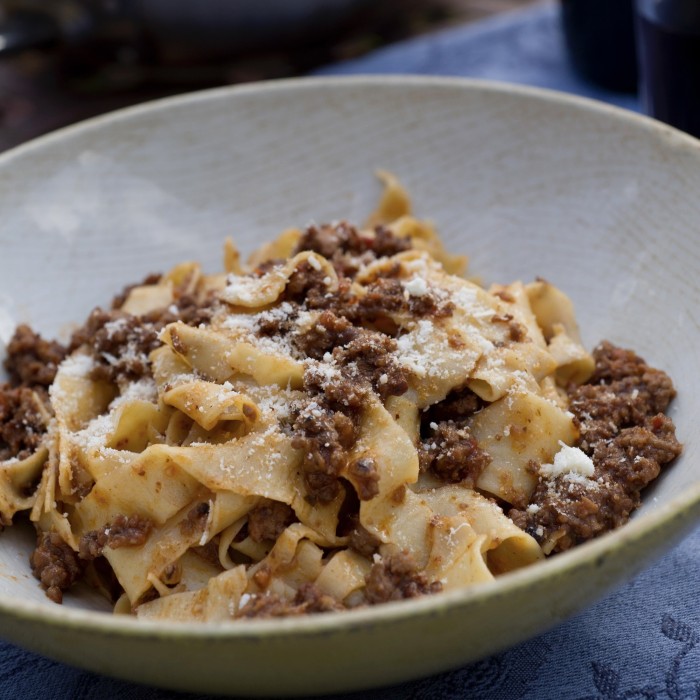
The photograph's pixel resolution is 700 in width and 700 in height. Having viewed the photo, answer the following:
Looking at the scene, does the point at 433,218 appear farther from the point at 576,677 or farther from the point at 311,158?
the point at 576,677

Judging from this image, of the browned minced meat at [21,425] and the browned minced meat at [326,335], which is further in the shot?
the browned minced meat at [21,425]

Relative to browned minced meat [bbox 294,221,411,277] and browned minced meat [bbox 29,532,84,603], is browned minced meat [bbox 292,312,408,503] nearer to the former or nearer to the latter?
browned minced meat [bbox 294,221,411,277]

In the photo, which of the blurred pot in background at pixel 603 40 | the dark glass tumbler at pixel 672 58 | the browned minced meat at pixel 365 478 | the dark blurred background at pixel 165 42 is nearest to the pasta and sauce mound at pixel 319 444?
the browned minced meat at pixel 365 478

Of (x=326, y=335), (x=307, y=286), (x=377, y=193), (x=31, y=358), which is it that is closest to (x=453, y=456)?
(x=326, y=335)

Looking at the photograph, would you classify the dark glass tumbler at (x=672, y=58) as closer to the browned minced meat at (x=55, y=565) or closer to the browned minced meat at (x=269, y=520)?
the browned minced meat at (x=269, y=520)

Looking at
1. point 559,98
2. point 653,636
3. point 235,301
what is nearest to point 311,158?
point 559,98
